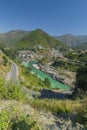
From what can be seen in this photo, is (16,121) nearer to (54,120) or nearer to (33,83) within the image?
(54,120)

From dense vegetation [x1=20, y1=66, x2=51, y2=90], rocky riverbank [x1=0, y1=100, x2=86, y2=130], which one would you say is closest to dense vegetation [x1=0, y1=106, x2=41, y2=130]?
rocky riverbank [x1=0, y1=100, x2=86, y2=130]

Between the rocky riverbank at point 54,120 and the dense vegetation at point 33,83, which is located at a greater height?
the rocky riverbank at point 54,120

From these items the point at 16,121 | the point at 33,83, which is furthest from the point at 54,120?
the point at 33,83

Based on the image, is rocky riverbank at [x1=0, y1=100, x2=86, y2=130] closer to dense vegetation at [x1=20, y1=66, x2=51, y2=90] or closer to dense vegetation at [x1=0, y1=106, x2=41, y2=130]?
dense vegetation at [x1=0, y1=106, x2=41, y2=130]

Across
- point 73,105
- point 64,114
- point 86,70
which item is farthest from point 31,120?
point 86,70

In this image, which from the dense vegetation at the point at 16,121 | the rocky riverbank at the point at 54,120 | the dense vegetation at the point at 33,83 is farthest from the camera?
the dense vegetation at the point at 33,83

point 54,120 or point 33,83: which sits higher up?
point 54,120

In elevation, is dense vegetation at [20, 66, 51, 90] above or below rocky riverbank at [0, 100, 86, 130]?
below

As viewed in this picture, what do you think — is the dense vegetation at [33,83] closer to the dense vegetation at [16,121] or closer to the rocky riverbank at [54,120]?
the rocky riverbank at [54,120]

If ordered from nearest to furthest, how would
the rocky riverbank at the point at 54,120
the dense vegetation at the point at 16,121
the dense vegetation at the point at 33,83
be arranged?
the dense vegetation at the point at 16,121
the rocky riverbank at the point at 54,120
the dense vegetation at the point at 33,83

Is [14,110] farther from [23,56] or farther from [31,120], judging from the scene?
[23,56]

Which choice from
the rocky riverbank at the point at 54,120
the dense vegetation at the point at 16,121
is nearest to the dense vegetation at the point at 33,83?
the rocky riverbank at the point at 54,120
